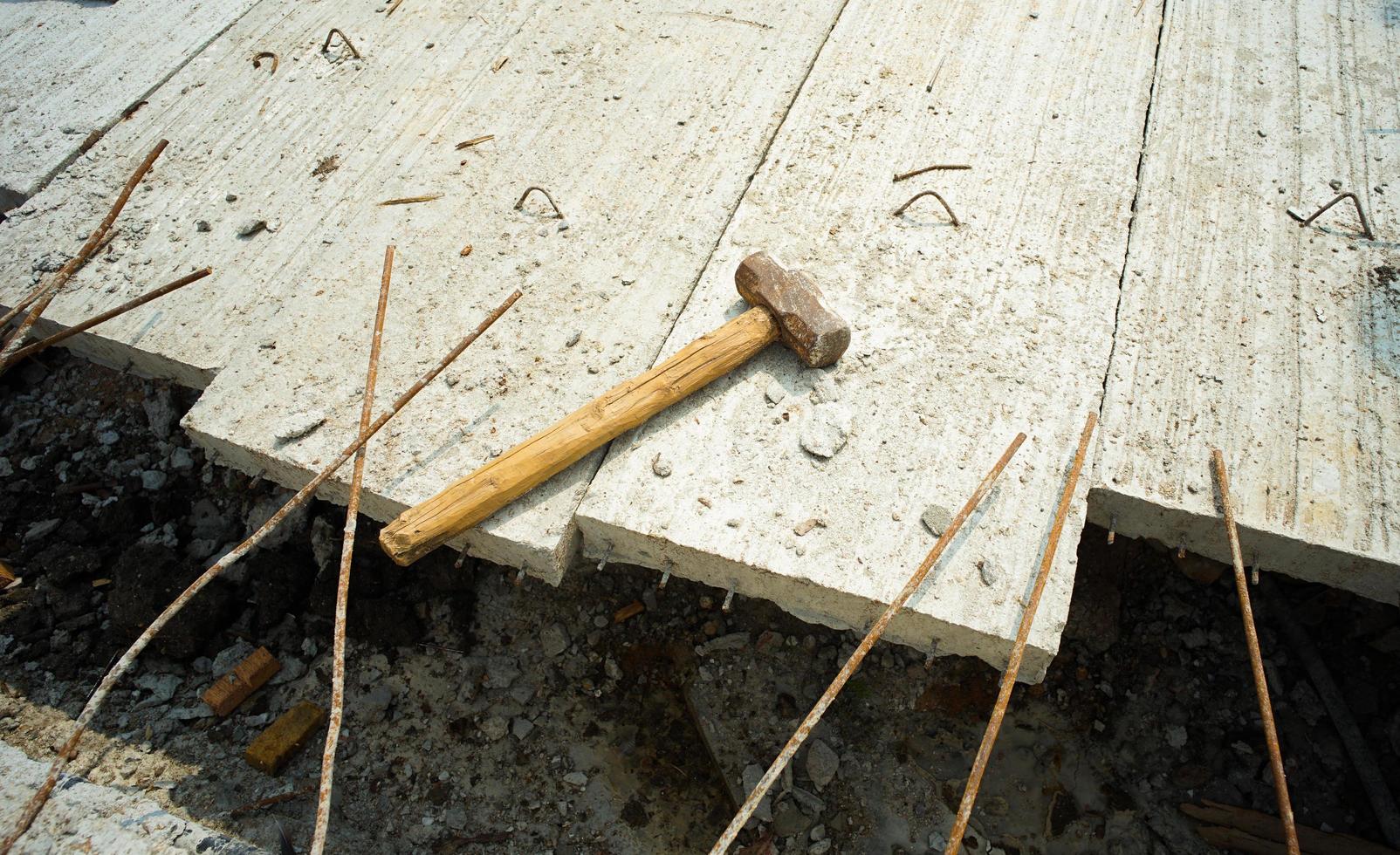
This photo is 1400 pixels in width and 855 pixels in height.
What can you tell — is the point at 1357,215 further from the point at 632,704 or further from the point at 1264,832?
the point at 632,704

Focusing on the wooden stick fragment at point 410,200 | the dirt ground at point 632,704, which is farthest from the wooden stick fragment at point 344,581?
the dirt ground at point 632,704

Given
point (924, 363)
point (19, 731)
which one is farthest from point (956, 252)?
point (19, 731)

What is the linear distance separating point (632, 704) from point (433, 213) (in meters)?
2.00

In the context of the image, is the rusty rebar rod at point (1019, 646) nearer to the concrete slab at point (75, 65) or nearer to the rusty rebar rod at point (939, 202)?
the rusty rebar rod at point (939, 202)

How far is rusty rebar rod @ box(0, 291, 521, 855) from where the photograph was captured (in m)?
2.13

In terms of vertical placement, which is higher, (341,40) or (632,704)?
(341,40)

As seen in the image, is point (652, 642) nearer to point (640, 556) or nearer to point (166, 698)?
point (640, 556)

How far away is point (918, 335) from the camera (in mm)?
2992

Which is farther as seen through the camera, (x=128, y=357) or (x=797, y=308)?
(x=128, y=357)

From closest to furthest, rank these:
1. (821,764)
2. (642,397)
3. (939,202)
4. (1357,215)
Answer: (642,397), (821,764), (1357,215), (939,202)

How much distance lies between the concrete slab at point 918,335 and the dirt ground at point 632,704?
29.2 inches

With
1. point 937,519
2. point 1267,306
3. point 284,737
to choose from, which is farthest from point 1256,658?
point 284,737

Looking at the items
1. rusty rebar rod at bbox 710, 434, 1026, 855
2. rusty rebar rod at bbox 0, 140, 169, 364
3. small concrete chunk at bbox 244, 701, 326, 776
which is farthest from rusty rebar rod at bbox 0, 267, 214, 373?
rusty rebar rod at bbox 710, 434, 1026, 855

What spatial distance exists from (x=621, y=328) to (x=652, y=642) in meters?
1.21
